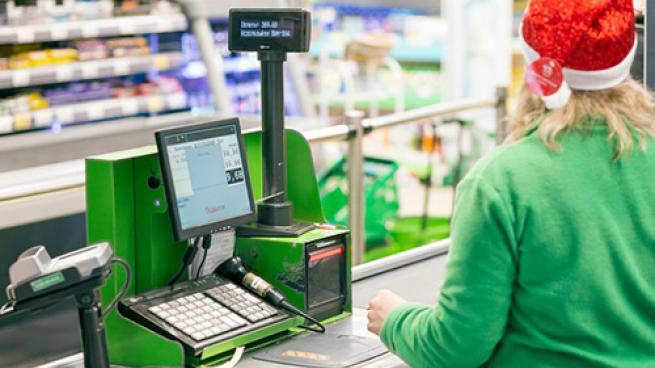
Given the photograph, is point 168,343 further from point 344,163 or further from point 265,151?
point 344,163

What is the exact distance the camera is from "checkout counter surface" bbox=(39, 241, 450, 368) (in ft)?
8.64

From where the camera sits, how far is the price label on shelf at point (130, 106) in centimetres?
747

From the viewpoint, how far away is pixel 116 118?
781 centimetres

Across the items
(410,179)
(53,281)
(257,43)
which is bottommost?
(410,179)

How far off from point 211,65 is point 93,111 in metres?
0.86

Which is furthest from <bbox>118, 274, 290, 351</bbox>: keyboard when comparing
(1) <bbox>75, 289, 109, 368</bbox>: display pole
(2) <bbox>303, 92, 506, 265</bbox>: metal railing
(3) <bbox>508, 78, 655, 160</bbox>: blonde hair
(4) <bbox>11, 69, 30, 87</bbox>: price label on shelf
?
(4) <bbox>11, 69, 30, 87</bbox>: price label on shelf

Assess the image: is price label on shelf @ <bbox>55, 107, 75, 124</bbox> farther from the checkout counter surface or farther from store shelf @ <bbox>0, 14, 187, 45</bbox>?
the checkout counter surface

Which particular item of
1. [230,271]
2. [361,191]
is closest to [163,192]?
[230,271]

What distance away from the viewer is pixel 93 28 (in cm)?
719

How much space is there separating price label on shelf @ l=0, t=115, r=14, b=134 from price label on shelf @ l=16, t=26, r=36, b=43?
0.48m

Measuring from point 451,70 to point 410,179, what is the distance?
3.50 feet

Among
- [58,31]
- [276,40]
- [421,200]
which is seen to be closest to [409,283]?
[276,40]

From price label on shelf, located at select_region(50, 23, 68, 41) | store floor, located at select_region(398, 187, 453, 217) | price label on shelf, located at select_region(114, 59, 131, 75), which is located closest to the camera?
price label on shelf, located at select_region(50, 23, 68, 41)

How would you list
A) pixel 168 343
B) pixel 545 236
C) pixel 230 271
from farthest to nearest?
1. pixel 230 271
2. pixel 168 343
3. pixel 545 236
